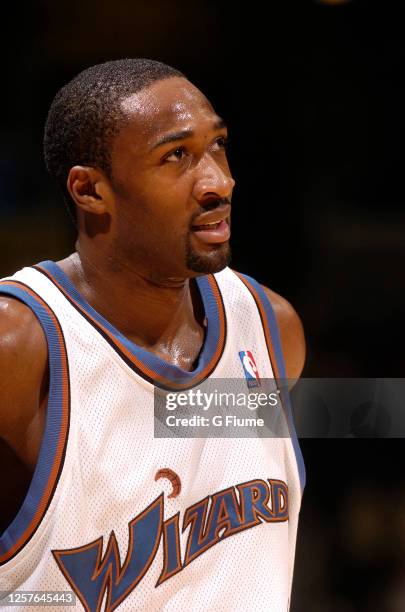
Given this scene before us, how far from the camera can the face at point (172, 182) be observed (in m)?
1.25

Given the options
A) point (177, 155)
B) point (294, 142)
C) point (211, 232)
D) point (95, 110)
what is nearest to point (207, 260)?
point (211, 232)

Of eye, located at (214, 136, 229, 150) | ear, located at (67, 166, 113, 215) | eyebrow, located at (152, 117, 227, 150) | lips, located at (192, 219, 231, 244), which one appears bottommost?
lips, located at (192, 219, 231, 244)

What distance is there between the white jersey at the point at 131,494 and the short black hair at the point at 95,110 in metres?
0.16

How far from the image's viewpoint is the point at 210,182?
4.13 feet

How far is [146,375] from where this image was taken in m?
1.31

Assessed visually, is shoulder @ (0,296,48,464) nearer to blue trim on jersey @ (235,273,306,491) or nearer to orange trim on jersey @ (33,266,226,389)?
orange trim on jersey @ (33,266,226,389)

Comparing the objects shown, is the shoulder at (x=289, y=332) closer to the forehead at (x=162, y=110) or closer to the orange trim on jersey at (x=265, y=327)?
the orange trim on jersey at (x=265, y=327)

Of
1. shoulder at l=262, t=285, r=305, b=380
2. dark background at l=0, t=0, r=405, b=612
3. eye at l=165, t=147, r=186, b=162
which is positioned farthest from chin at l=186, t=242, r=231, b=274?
dark background at l=0, t=0, r=405, b=612

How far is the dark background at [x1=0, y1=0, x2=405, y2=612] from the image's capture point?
252 cm

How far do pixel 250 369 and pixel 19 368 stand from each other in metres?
0.37

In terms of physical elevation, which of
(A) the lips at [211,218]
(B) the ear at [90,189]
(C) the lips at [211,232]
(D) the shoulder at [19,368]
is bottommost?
(D) the shoulder at [19,368]

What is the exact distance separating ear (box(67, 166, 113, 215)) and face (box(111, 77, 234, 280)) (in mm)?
18

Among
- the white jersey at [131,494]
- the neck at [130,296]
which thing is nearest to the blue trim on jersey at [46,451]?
the white jersey at [131,494]

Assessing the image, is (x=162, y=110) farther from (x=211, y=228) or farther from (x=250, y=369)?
(x=250, y=369)
